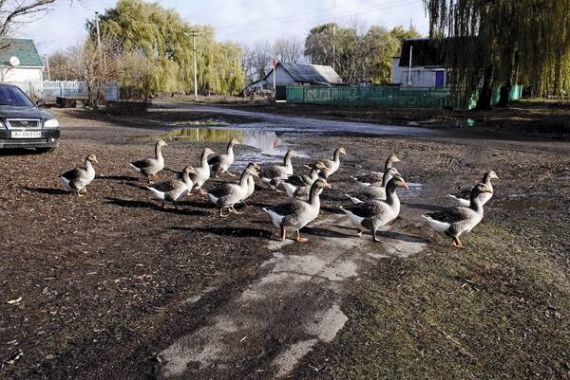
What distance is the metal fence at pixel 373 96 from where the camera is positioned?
4301 centimetres

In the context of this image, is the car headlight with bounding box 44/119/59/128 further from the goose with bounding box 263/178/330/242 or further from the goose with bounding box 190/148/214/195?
the goose with bounding box 263/178/330/242

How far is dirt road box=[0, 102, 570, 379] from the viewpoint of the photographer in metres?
4.38

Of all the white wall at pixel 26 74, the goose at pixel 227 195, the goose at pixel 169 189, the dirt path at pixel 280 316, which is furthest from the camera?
the white wall at pixel 26 74

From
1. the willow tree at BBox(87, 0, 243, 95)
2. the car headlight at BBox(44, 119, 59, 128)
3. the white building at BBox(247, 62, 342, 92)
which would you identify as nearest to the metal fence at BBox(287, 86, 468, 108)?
the willow tree at BBox(87, 0, 243, 95)

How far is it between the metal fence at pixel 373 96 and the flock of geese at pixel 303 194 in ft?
98.9

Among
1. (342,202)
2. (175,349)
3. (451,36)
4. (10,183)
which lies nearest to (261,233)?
(342,202)

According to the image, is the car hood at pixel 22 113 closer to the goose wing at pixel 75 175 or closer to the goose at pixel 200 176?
the goose wing at pixel 75 175

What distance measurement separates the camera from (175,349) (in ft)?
14.6

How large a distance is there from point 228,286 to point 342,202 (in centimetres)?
484

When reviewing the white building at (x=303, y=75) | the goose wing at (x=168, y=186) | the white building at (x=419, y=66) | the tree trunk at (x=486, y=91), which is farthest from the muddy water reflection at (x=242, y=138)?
the white building at (x=303, y=75)

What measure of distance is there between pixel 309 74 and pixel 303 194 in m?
73.5

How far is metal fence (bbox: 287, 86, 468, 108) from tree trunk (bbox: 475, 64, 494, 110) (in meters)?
3.38

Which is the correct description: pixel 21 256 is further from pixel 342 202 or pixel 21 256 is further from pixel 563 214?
pixel 563 214

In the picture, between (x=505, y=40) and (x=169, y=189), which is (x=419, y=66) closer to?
(x=505, y=40)
